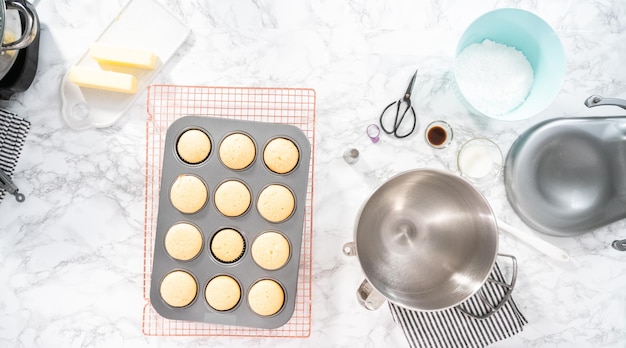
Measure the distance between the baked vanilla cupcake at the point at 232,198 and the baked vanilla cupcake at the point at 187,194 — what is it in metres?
0.05

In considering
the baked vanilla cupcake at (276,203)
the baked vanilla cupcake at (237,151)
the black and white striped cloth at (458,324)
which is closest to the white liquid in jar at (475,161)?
the black and white striped cloth at (458,324)

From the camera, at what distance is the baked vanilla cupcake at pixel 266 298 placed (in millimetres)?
1345

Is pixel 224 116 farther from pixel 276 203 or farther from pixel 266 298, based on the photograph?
pixel 266 298

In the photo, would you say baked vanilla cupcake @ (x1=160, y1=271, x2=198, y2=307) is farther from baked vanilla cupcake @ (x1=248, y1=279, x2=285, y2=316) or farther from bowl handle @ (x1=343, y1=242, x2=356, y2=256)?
bowl handle @ (x1=343, y1=242, x2=356, y2=256)

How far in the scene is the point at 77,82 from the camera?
1521mm

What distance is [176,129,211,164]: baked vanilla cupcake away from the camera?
1.36 metres

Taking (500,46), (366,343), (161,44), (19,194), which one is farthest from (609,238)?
(19,194)

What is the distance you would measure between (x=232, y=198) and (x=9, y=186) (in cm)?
76

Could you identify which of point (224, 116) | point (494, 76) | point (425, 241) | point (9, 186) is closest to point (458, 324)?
point (425, 241)

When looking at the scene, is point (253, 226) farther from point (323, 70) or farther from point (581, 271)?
point (581, 271)

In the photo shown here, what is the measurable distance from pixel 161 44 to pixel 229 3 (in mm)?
276

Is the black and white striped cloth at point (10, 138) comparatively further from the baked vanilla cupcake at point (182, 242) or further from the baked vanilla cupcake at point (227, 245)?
the baked vanilla cupcake at point (227, 245)

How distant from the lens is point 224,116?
154cm

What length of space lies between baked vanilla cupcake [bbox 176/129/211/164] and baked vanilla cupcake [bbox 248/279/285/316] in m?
0.42
